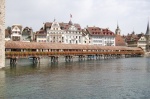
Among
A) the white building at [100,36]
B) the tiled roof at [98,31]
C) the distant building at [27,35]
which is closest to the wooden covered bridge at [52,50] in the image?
the white building at [100,36]

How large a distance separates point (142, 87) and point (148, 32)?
140988mm

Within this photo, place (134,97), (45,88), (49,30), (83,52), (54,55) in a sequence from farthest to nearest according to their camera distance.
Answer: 1. (49,30)
2. (83,52)
3. (54,55)
4. (45,88)
5. (134,97)

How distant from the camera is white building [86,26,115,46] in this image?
134250mm

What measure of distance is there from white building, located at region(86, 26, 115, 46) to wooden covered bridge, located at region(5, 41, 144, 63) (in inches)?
1136

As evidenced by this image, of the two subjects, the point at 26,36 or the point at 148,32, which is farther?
the point at 148,32

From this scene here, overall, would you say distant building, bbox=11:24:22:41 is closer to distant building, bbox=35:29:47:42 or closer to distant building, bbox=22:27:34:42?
distant building, bbox=22:27:34:42

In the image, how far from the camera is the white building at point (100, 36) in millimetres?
134250

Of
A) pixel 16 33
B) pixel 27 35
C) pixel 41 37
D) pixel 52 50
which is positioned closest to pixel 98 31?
pixel 41 37

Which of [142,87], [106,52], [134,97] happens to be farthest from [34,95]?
[106,52]

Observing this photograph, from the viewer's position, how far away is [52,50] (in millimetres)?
73938

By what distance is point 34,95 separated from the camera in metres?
24.2

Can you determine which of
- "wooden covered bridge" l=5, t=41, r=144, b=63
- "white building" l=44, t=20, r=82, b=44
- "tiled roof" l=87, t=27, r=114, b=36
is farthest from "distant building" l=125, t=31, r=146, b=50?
"wooden covered bridge" l=5, t=41, r=144, b=63

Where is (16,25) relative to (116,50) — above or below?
above

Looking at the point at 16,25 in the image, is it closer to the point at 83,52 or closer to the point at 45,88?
the point at 83,52
